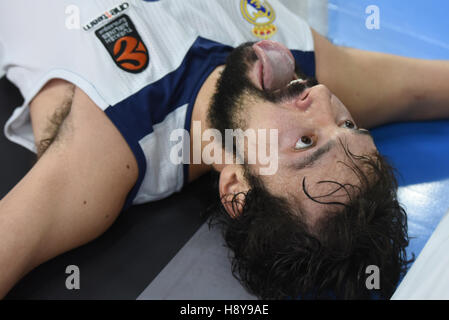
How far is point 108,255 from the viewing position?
0.91 m

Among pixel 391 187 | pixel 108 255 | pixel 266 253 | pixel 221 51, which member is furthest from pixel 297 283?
pixel 221 51

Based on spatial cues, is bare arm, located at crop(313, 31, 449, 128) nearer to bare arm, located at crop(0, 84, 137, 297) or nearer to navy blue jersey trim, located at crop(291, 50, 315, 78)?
navy blue jersey trim, located at crop(291, 50, 315, 78)

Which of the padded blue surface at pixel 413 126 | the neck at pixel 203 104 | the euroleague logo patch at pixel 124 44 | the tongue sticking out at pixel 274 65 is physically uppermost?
the euroleague logo patch at pixel 124 44

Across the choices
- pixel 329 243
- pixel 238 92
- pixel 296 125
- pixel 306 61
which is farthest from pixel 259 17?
pixel 329 243

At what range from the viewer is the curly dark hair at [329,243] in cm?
79

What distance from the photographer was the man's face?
31.5 inches

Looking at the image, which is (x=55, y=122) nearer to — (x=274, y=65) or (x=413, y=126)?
(x=274, y=65)

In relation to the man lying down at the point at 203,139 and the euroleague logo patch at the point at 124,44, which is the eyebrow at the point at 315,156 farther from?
the euroleague logo patch at the point at 124,44

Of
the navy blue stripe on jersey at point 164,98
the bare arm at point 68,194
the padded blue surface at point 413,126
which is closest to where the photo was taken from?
the bare arm at point 68,194

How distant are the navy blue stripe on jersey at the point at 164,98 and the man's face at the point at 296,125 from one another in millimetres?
59

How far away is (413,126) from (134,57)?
2.52 feet

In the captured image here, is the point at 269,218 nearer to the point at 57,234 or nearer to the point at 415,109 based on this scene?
the point at 57,234

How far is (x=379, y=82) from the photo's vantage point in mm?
1134

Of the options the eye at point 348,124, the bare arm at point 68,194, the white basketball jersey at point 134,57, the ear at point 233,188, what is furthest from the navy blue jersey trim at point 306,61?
the bare arm at point 68,194
